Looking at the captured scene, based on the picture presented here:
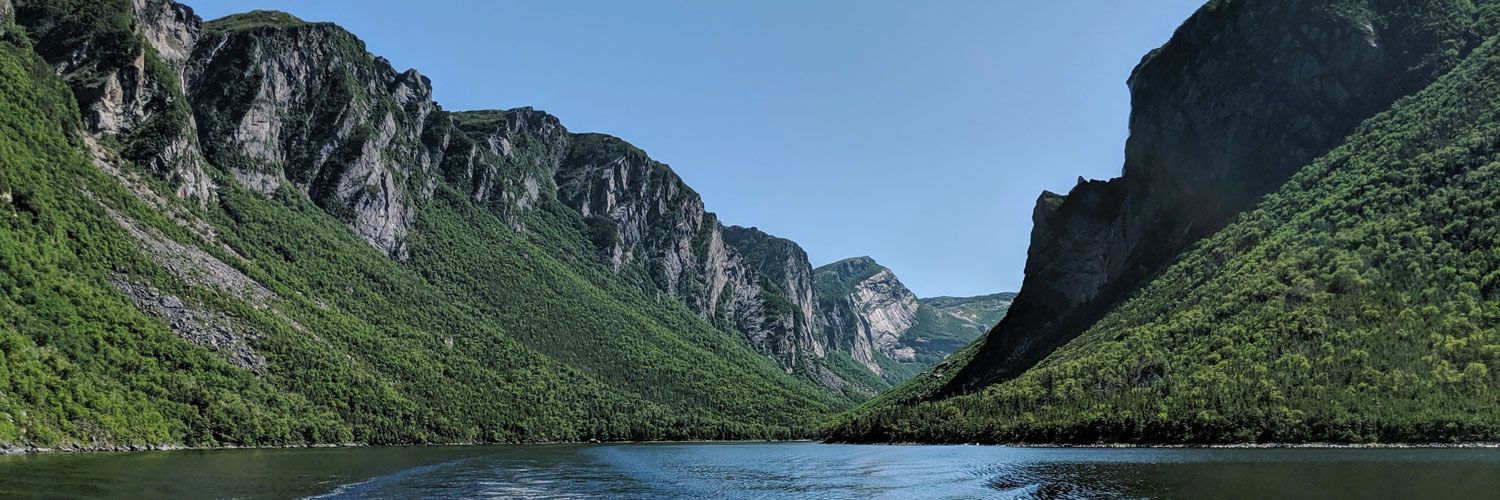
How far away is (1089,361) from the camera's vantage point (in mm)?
165625

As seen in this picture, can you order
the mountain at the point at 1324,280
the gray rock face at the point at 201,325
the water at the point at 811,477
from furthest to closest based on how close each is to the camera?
the gray rock face at the point at 201,325 < the mountain at the point at 1324,280 < the water at the point at 811,477

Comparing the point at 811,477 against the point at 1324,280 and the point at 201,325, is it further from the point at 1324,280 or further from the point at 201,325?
the point at 201,325

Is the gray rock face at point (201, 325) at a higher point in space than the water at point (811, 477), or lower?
higher

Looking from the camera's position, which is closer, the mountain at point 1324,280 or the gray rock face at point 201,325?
the mountain at point 1324,280

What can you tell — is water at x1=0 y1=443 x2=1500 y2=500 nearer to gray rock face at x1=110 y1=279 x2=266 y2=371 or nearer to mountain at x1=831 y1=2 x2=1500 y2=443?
mountain at x1=831 y1=2 x2=1500 y2=443

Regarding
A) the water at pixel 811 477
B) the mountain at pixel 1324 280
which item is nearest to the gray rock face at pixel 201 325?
the water at pixel 811 477

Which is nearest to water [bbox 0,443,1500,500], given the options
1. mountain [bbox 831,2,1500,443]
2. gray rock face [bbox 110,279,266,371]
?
mountain [bbox 831,2,1500,443]

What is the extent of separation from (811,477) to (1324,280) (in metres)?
91.7

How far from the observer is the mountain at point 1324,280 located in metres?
111

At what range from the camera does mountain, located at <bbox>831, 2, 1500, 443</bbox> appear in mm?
110750

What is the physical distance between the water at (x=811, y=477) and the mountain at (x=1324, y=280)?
17.5 meters

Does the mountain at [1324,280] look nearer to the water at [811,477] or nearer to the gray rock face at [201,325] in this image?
the water at [811,477]

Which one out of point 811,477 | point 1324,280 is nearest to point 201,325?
point 811,477

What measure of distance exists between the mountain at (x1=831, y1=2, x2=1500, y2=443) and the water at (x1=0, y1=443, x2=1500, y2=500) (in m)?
17.5
